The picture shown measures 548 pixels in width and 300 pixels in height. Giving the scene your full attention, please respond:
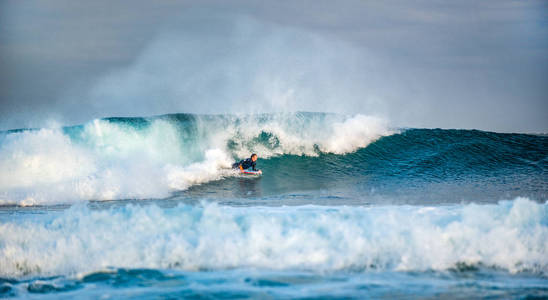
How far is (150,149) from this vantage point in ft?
47.1

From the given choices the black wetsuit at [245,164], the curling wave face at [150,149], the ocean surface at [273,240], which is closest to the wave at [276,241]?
the ocean surface at [273,240]

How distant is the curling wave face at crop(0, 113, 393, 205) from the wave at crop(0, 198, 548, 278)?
4.49 m

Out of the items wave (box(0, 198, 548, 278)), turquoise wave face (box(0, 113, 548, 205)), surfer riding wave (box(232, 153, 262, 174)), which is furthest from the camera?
surfer riding wave (box(232, 153, 262, 174))

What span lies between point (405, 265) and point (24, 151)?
11.0m

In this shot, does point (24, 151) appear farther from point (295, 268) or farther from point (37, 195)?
point (295, 268)

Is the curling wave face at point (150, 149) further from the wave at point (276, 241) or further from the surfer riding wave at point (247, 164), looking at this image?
the wave at point (276, 241)

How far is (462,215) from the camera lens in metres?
5.80

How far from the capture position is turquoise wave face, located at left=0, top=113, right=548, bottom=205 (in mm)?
10195

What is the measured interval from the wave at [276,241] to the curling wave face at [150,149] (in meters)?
4.49

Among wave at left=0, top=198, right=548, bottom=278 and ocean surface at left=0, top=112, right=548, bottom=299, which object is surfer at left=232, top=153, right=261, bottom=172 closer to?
ocean surface at left=0, top=112, right=548, bottom=299

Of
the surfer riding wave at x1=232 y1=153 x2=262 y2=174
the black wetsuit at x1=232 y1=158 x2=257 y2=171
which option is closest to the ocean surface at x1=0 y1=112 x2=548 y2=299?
the surfer riding wave at x1=232 y1=153 x2=262 y2=174

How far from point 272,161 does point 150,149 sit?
3856 mm

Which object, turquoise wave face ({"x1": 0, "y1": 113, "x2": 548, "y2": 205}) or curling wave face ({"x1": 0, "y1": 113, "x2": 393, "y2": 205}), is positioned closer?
turquoise wave face ({"x1": 0, "y1": 113, "x2": 548, "y2": 205})

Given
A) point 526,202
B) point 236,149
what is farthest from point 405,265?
point 236,149
